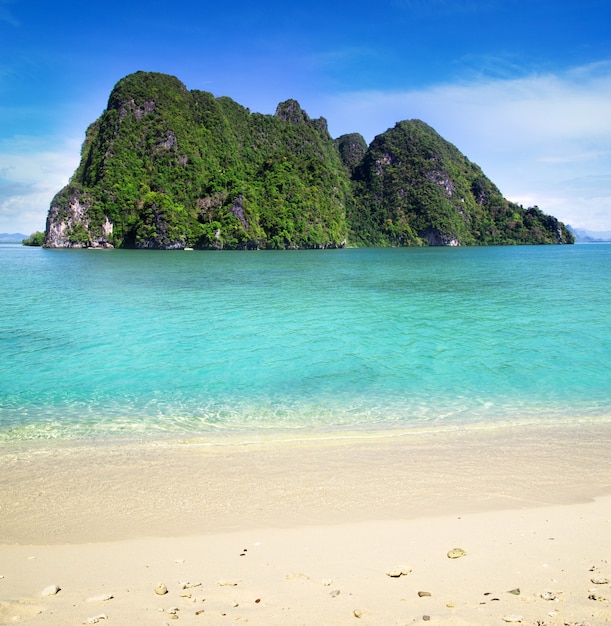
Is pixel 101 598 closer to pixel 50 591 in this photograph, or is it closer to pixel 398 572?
pixel 50 591

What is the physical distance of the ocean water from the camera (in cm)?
752

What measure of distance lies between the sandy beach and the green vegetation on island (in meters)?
97.5

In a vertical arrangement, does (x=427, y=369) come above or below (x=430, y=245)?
below

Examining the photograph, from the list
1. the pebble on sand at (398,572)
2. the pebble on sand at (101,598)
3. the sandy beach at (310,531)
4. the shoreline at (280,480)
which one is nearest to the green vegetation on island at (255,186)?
the shoreline at (280,480)

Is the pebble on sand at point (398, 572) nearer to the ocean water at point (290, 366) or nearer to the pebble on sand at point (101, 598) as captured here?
the pebble on sand at point (101, 598)

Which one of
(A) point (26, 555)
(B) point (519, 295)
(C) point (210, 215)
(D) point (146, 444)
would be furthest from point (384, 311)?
(C) point (210, 215)

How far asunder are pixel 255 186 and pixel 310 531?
123277 millimetres

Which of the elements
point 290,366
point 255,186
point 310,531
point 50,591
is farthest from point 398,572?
point 255,186

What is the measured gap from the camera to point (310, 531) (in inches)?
164

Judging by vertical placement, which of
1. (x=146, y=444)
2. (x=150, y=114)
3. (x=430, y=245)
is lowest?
(x=146, y=444)

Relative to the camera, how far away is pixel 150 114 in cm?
12069

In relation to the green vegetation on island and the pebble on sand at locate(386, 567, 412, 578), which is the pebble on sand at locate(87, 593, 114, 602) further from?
the green vegetation on island

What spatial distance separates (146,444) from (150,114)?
131m

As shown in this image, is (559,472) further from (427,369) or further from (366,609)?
(427,369)
